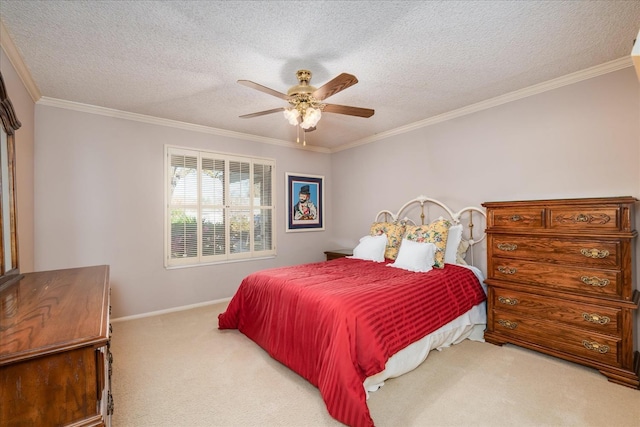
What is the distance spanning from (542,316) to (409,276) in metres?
1.17

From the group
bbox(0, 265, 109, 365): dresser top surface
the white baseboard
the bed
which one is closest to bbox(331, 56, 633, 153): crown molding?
the bed

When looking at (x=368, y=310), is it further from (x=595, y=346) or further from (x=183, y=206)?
(x=183, y=206)

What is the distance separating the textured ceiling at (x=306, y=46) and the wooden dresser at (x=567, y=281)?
1.23m

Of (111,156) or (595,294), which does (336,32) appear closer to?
(595,294)

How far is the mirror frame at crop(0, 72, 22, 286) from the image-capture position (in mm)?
1726

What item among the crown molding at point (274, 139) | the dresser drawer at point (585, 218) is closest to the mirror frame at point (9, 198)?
the crown molding at point (274, 139)

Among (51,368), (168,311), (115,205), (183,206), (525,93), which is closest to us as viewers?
(51,368)

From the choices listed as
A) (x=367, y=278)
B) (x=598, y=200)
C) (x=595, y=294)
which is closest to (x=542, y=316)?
(x=595, y=294)

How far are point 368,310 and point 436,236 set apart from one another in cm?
159

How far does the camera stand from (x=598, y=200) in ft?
7.46

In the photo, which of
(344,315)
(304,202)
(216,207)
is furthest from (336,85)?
(304,202)

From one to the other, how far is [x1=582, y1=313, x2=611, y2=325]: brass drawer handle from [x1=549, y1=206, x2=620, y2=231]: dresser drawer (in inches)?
27.0

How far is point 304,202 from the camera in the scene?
5141mm

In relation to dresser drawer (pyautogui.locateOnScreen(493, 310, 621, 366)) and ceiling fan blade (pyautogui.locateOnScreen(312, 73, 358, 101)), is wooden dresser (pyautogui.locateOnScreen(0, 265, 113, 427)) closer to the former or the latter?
ceiling fan blade (pyautogui.locateOnScreen(312, 73, 358, 101))
